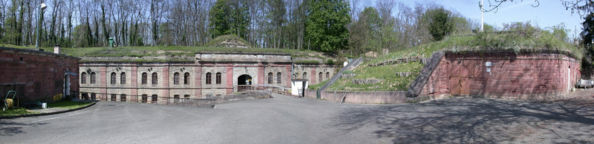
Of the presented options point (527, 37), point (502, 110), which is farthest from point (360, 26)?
point (502, 110)

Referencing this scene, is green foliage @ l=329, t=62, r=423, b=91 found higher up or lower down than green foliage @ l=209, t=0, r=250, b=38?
lower down

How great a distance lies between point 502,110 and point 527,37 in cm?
568

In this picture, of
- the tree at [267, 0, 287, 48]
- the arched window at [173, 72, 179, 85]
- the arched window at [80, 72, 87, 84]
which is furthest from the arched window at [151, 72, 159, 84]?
the tree at [267, 0, 287, 48]

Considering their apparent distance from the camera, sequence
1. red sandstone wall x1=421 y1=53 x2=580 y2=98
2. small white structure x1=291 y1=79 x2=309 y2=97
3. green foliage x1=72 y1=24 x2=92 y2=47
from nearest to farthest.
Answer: red sandstone wall x1=421 y1=53 x2=580 y2=98, small white structure x1=291 y1=79 x2=309 y2=97, green foliage x1=72 y1=24 x2=92 y2=47

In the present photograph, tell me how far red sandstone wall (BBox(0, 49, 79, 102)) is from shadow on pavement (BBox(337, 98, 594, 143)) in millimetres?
14946

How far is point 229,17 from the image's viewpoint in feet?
188

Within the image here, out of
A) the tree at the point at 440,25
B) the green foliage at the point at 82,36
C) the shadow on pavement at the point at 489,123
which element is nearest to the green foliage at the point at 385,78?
the shadow on pavement at the point at 489,123

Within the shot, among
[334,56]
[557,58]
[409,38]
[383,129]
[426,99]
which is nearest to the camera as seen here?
[383,129]

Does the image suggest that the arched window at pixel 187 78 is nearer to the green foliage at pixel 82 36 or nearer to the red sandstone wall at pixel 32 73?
the red sandstone wall at pixel 32 73

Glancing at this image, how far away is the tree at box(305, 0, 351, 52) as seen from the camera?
46.3 metres

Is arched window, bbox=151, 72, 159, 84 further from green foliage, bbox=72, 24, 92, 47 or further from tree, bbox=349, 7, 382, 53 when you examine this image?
tree, bbox=349, 7, 382, 53

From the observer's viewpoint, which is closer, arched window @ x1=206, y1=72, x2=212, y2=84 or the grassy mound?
the grassy mound

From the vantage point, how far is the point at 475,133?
758cm

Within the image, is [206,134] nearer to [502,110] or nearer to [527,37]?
[502,110]
